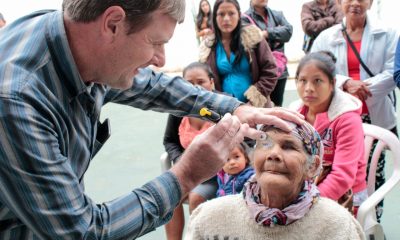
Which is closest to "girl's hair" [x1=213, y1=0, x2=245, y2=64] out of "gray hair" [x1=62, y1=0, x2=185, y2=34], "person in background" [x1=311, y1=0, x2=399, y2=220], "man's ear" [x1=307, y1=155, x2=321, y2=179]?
"person in background" [x1=311, y1=0, x2=399, y2=220]

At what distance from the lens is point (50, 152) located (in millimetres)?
925

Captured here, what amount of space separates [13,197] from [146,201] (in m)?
0.28

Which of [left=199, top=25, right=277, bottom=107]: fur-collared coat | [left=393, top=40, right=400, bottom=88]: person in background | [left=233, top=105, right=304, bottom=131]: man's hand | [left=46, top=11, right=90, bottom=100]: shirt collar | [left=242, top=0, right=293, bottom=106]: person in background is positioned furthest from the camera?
[left=242, top=0, right=293, bottom=106]: person in background

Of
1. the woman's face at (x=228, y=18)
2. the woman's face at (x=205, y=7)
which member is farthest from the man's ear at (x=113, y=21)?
the woman's face at (x=205, y=7)

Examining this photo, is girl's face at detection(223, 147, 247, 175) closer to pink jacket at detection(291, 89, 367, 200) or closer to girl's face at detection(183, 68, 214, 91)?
pink jacket at detection(291, 89, 367, 200)

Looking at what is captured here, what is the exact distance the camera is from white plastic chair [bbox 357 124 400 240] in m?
2.00

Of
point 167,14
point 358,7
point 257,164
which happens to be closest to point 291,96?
point 358,7

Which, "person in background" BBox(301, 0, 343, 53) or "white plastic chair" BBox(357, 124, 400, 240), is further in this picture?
"person in background" BBox(301, 0, 343, 53)

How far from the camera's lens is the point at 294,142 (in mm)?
1591

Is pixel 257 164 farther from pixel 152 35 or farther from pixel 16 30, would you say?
pixel 16 30

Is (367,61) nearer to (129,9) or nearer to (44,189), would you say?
(129,9)

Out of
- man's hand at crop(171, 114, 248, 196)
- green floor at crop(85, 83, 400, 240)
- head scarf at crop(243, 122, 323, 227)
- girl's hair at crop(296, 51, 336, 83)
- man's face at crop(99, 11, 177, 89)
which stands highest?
man's face at crop(99, 11, 177, 89)

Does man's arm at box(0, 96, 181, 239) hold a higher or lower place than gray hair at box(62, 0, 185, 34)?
lower

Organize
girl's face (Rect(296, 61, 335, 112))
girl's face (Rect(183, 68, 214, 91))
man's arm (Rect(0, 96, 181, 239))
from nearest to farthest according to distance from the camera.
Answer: man's arm (Rect(0, 96, 181, 239))
girl's face (Rect(296, 61, 335, 112))
girl's face (Rect(183, 68, 214, 91))
